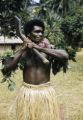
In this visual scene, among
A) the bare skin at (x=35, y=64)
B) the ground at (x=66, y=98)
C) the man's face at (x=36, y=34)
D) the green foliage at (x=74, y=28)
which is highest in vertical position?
the man's face at (x=36, y=34)

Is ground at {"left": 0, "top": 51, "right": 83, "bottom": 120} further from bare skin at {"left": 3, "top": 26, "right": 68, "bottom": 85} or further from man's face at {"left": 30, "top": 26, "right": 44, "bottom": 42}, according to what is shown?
man's face at {"left": 30, "top": 26, "right": 44, "bottom": 42}

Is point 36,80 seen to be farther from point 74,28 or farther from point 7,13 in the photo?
point 74,28

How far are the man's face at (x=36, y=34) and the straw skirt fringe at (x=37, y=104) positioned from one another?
1.51ft

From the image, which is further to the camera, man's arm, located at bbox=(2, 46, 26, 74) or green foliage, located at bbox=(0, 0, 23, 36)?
green foliage, located at bbox=(0, 0, 23, 36)

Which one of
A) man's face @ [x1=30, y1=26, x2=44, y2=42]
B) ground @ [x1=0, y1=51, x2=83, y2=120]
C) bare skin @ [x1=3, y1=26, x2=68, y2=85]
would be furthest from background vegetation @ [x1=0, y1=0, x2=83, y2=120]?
man's face @ [x1=30, y1=26, x2=44, y2=42]

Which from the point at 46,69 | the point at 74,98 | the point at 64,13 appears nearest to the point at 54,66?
the point at 46,69

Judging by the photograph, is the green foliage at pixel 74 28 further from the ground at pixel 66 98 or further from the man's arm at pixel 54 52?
the man's arm at pixel 54 52

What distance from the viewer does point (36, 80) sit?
409 cm

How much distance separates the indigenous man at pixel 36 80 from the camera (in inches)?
157

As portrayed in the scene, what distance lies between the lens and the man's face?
4.03 metres

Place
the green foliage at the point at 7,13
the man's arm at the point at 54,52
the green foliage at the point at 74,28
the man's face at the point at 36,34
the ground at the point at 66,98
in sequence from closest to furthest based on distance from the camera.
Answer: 1. the man's arm at the point at 54,52
2. the man's face at the point at 36,34
3. the green foliage at the point at 7,13
4. the ground at the point at 66,98
5. the green foliage at the point at 74,28

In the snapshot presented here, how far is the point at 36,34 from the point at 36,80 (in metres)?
0.46

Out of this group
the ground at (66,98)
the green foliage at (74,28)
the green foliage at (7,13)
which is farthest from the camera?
the green foliage at (74,28)

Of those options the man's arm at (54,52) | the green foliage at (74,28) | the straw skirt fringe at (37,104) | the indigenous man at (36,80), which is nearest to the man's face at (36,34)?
the indigenous man at (36,80)
